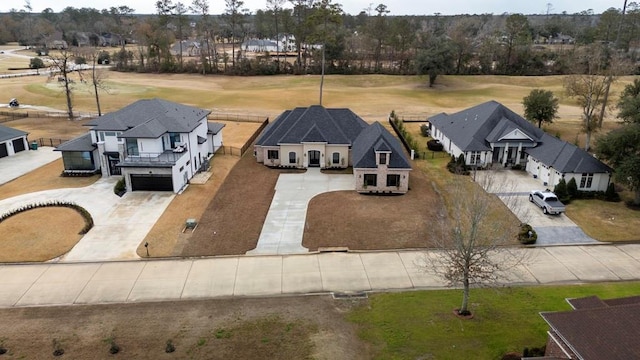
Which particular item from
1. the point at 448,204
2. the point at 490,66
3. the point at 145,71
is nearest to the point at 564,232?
the point at 448,204

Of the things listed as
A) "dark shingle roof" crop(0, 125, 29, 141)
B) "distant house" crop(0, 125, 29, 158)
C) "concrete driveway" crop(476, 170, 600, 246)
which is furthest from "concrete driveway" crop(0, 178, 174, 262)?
"concrete driveway" crop(476, 170, 600, 246)

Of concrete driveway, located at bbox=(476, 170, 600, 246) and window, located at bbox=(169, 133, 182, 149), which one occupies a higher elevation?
window, located at bbox=(169, 133, 182, 149)

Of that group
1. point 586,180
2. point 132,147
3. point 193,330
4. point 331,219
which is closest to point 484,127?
point 586,180

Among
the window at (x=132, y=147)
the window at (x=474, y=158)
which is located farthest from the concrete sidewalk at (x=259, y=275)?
the window at (x=474, y=158)

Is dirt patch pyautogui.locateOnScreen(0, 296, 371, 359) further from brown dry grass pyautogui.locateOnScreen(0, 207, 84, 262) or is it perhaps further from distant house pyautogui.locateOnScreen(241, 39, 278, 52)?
distant house pyautogui.locateOnScreen(241, 39, 278, 52)

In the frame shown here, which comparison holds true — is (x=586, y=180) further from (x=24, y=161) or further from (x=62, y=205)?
(x=24, y=161)

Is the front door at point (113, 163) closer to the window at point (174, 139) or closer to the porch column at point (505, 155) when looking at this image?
the window at point (174, 139)
